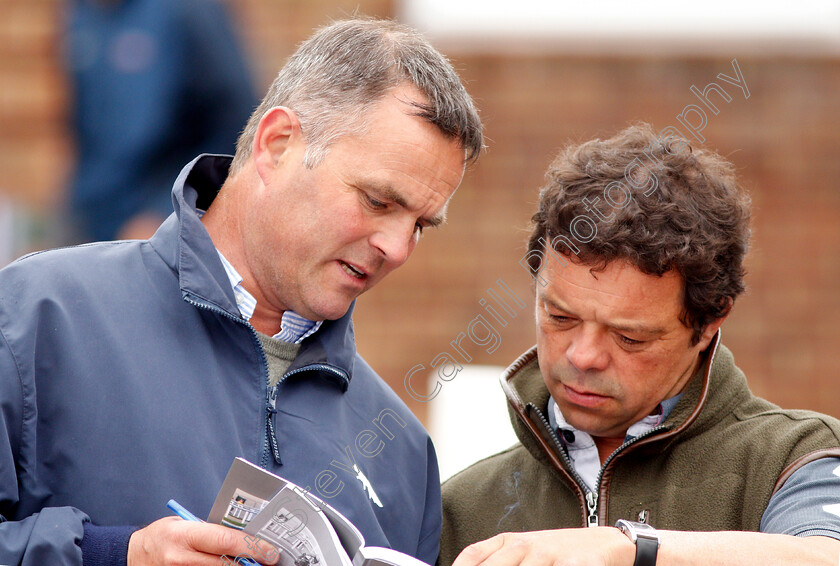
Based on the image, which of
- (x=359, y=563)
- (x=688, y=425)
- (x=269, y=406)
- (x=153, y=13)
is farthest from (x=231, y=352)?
(x=153, y=13)

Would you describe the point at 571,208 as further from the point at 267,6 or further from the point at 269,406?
the point at 267,6

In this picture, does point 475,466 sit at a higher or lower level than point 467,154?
lower

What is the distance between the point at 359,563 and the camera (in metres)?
1.97

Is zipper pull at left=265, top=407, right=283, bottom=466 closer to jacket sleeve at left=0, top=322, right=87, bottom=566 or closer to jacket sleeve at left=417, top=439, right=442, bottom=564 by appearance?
jacket sleeve at left=0, top=322, right=87, bottom=566

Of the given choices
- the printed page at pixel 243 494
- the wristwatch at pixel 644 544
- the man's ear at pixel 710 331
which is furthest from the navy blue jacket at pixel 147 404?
the man's ear at pixel 710 331

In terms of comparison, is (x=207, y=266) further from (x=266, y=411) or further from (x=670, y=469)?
(x=670, y=469)

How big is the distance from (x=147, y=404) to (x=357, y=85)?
0.88 meters

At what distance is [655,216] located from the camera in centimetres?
269

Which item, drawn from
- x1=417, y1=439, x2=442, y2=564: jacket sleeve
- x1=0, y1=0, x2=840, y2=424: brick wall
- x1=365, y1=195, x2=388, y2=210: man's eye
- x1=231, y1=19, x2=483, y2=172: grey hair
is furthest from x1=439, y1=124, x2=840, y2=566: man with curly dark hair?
x1=0, y1=0, x2=840, y2=424: brick wall

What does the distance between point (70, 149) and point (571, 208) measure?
2.29 m

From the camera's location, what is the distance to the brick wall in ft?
18.5

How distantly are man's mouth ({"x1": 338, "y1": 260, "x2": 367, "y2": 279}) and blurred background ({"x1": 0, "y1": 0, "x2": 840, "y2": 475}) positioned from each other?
3001 millimetres

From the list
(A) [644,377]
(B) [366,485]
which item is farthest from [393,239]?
(A) [644,377]

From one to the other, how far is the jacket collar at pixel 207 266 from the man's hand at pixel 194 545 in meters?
0.53
